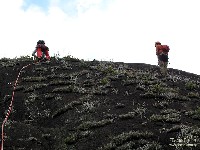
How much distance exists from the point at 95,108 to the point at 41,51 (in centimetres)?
1246

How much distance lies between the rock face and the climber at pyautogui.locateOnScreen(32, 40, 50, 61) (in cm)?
95

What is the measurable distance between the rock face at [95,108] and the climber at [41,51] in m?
0.95

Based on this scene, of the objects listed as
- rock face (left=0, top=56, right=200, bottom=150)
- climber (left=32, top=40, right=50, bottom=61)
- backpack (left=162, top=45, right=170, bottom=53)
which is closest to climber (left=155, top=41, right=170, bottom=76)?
backpack (left=162, top=45, right=170, bottom=53)

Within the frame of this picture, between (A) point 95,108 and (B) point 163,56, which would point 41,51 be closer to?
(B) point 163,56

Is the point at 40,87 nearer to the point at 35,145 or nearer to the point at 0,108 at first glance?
the point at 0,108

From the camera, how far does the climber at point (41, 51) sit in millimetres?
32844

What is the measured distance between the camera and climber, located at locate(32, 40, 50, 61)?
108 feet

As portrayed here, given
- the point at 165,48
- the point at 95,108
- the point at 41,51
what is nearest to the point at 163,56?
the point at 165,48

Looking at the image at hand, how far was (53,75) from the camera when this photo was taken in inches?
1140

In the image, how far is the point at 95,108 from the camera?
874 inches

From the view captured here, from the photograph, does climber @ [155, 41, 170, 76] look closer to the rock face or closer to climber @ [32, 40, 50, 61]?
the rock face

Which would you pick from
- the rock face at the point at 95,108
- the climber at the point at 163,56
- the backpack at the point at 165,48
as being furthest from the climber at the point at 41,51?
the backpack at the point at 165,48

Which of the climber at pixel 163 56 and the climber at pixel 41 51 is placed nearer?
the climber at pixel 163 56

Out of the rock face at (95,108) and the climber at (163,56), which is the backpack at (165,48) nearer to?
the climber at (163,56)
